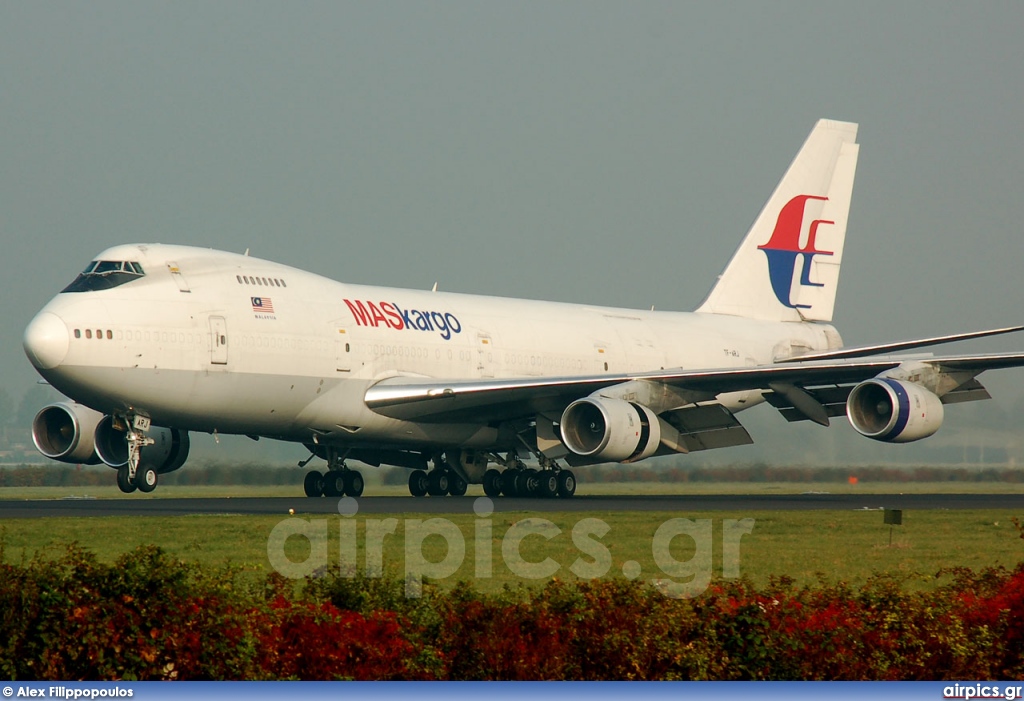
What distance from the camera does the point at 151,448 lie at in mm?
27500

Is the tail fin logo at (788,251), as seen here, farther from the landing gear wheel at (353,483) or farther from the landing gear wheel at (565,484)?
the landing gear wheel at (353,483)

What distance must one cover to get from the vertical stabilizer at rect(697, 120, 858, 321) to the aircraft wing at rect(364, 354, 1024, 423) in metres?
8.55

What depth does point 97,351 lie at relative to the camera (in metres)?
22.5

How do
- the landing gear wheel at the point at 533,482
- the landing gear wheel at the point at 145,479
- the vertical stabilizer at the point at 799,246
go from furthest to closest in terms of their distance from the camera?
the vertical stabilizer at the point at 799,246, the landing gear wheel at the point at 533,482, the landing gear wheel at the point at 145,479

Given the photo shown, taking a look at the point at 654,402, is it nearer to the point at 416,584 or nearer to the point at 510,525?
the point at 510,525

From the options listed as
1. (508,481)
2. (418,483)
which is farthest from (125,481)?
(508,481)

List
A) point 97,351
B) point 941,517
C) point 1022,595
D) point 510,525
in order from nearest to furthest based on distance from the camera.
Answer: point 1022,595 → point 510,525 → point 941,517 → point 97,351

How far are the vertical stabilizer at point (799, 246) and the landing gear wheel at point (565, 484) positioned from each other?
9.47 meters

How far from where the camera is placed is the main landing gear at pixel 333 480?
92.1 ft

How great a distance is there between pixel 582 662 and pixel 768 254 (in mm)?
28406

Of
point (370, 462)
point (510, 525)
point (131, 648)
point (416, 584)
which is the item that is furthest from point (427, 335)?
point (131, 648)

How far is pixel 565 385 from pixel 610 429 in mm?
1473

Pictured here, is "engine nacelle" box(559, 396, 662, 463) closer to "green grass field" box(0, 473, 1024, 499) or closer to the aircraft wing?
the aircraft wing

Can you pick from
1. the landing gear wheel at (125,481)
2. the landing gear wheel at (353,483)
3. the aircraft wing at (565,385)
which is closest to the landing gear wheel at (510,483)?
the aircraft wing at (565,385)
